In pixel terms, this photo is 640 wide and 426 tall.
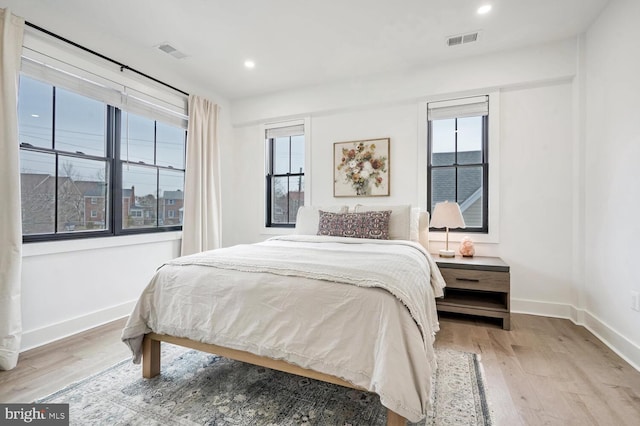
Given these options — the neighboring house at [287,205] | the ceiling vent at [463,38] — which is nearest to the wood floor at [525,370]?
the neighboring house at [287,205]

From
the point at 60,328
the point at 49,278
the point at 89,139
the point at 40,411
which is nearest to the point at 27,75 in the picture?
the point at 89,139

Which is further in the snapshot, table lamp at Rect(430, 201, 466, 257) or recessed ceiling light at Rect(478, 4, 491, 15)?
table lamp at Rect(430, 201, 466, 257)

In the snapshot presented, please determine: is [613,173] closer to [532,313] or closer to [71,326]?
[532,313]

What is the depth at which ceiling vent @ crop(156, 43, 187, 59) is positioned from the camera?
116 inches

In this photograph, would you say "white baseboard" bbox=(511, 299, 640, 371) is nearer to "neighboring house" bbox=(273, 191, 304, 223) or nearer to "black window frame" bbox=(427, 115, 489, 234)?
"black window frame" bbox=(427, 115, 489, 234)

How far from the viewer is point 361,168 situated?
364cm

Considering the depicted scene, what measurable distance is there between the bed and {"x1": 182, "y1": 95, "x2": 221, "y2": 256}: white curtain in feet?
5.89

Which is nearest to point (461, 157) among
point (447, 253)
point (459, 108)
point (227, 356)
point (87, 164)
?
point (459, 108)

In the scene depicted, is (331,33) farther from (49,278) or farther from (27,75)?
(49,278)

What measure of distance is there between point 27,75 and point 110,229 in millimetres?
1349

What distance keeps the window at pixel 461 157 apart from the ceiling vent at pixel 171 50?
2704 mm

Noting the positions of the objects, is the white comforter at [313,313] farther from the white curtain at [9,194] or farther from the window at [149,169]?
the window at [149,169]

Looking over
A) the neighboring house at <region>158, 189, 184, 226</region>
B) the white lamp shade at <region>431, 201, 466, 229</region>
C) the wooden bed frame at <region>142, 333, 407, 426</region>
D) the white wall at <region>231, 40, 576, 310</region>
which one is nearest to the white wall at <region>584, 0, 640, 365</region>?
the white wall at <region>231, 40, 576, 310</region>

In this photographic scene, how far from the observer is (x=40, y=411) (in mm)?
1488
